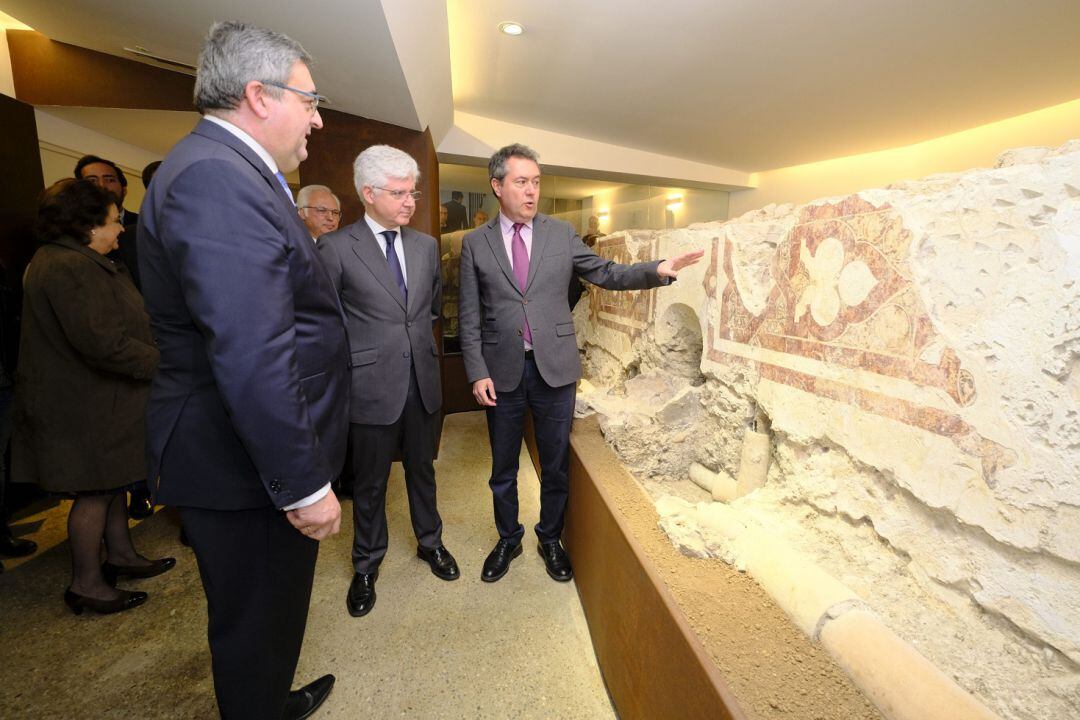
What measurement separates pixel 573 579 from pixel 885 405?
171 cm

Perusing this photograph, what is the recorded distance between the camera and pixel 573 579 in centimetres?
257

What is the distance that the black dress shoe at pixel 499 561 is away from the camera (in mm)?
2555

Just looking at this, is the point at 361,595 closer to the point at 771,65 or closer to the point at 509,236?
the point at 509,236

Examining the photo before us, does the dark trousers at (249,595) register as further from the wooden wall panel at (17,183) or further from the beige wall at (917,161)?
the beige wall at (917,161)

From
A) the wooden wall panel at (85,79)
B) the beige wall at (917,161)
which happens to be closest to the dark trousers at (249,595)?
the wooden wall panel at (85,79)

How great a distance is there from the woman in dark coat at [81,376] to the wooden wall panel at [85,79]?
1764 mm

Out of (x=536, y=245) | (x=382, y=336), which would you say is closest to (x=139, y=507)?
(x=382, y=336)

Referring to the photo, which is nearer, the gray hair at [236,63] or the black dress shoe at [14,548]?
the gray hair at [236,63]

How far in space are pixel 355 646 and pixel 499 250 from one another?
74.1 inches

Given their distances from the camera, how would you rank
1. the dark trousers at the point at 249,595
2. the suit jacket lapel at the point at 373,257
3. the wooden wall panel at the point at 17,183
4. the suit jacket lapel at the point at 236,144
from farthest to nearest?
the wooden wall panel at the point at 17,183
the suit jacket lapel at the point at 373,257
the dark trousers at the point at 249,595
the suit jacket lapel at the point at 236,144

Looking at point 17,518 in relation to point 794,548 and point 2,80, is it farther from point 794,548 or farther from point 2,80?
point 794,548

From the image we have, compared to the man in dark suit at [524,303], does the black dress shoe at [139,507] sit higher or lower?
lower

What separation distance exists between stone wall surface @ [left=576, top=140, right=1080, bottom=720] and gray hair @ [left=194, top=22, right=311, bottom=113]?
1772 millimetres

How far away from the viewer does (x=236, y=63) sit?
3.80 feet
